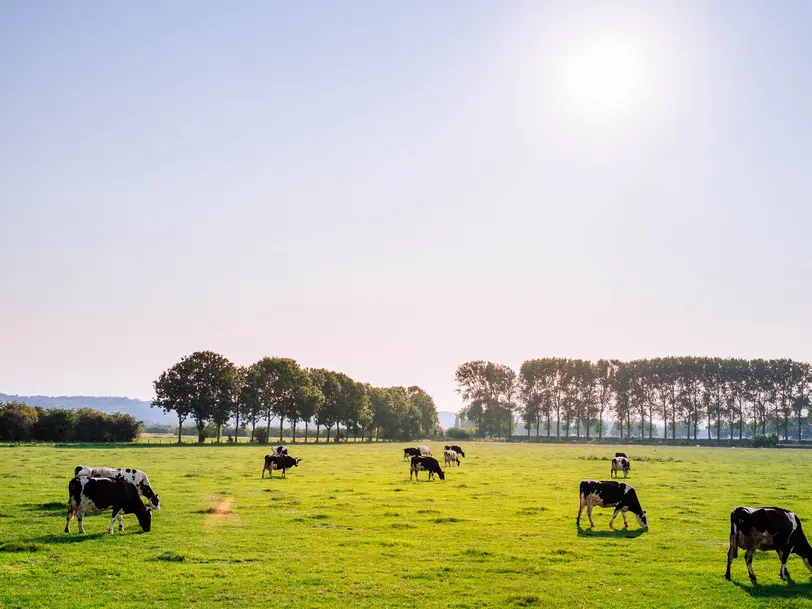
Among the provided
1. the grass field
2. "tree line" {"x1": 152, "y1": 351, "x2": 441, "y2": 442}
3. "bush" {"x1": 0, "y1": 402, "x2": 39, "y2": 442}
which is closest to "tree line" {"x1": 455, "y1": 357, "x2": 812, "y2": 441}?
"tree line" {"x1": 152, "y1": 351, "x2": 441, "y2": 442}

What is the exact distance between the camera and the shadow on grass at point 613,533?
23.8 metres

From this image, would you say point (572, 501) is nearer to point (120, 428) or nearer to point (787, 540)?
point (787, 540)

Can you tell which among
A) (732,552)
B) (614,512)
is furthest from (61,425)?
Answer: (732,552)

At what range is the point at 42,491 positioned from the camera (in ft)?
111

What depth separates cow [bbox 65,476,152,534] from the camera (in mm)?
22672

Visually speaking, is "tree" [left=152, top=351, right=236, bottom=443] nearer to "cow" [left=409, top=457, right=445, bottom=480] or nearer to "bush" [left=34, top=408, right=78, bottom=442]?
"bush" [left=34, top=408, right=78, bottom=442]

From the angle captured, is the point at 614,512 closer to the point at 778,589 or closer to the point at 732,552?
the point at 732,552

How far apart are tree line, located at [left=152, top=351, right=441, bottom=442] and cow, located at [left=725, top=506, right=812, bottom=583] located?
9815 cm

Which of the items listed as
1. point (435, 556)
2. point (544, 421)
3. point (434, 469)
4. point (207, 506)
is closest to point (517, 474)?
point (434, 469)

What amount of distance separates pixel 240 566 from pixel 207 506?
1178cm

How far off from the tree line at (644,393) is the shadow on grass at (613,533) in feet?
464

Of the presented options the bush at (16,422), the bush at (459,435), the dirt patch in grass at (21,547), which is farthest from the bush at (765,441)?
the dirt patch in grass at (21,547)

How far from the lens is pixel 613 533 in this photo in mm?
24406

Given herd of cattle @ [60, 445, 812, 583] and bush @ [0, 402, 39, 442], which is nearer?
herd of cattle @ [60, 445, 812, 583]
